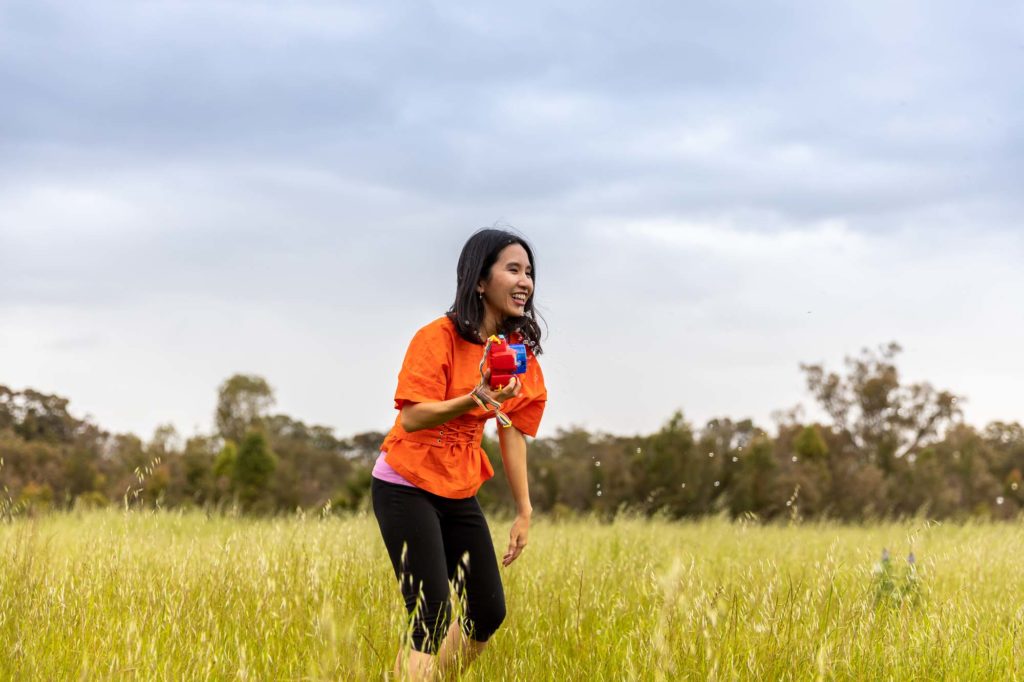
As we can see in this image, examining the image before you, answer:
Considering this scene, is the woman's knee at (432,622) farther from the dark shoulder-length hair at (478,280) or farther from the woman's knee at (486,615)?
the dark shoulder-length hair at (478,280)

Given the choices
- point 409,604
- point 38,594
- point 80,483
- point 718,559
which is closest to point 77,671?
point 38,594

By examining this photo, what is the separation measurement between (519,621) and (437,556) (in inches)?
39.9

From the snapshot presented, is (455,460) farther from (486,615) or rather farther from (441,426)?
(486,615)

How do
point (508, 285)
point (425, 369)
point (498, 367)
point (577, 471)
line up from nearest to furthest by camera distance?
point (498, 367) → point (425, 369) → point (508, 285) → point (577, 471)

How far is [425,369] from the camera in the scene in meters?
3.52

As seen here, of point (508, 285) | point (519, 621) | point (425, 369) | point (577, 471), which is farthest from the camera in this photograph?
point (577, 471)

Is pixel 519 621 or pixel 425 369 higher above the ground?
pixel 425 369

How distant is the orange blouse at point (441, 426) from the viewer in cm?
351

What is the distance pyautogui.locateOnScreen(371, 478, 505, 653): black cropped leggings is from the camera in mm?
3406

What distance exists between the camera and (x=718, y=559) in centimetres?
636

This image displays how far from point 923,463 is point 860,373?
7.54 meters

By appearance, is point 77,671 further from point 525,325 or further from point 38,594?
point 525,325

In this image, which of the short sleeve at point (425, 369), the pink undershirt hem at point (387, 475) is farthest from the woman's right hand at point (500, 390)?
the pink undershirt hem at point (387, 475)

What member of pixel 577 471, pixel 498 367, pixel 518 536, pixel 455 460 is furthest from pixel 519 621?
pixel 577 471
